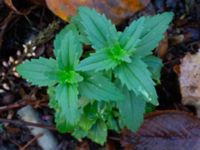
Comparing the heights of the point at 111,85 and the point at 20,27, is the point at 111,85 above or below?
below

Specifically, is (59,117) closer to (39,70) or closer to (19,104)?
(39,70)

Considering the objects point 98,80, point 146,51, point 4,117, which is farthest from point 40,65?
point 4,117

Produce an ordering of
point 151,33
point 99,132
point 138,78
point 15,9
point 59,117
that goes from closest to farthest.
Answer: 1. point 138,78
2. point 151,33
3. point 59,117
4. point 99,132
5. point 15,9

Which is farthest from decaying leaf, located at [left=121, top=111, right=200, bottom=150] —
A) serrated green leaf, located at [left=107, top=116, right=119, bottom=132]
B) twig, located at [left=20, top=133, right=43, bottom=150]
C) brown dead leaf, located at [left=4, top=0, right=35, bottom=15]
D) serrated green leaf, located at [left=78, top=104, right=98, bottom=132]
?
brown dead leaf, located at [left=4, top=0, right=35, bottom=15]

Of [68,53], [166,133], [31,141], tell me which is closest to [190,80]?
[166,133]

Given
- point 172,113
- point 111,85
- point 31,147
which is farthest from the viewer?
point 31,147

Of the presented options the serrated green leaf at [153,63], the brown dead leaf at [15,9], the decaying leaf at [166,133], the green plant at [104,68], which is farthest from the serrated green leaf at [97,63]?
the brown dead leaf at [15,9]

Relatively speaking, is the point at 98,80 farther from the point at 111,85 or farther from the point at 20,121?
the point at 20,121
